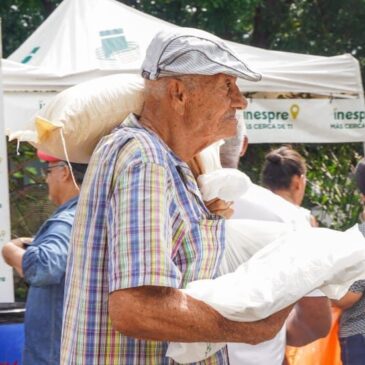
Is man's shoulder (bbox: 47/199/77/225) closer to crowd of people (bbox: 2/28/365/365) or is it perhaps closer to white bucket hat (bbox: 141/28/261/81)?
crowd of people (bbox: 2/28/365/365)

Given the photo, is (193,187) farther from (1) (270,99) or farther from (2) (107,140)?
(1) (270,99)

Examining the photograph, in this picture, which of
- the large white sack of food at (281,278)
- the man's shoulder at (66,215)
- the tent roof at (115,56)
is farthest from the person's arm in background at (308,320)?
the tent roof at (115,56)

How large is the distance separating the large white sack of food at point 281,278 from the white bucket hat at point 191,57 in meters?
0.41

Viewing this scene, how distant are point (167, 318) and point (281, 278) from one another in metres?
0.28

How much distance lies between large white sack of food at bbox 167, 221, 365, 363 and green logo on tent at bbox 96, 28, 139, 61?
4.39m

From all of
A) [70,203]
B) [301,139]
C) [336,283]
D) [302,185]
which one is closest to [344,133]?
[301,139]

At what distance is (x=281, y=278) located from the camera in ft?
6.79

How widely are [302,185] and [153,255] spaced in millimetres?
3705

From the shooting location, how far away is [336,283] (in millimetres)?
2182

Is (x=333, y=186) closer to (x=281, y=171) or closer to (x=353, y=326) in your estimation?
(x=281, y=171)

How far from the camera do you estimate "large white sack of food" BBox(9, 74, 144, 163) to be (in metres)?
2.44

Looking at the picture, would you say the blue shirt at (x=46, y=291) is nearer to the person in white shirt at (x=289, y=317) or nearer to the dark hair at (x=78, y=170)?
the dark hair at (x=78, y=170)

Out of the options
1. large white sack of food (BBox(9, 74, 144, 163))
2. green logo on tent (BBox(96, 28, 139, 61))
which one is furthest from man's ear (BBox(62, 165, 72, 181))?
green logo on tent (BBox(96, 28, 139, 61))

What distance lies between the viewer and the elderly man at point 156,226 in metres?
1.94
